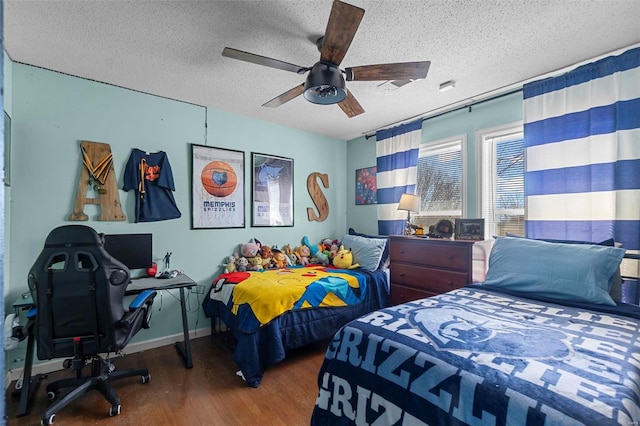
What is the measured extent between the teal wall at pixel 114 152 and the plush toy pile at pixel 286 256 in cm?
13

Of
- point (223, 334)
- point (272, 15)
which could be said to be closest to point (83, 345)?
point (223, 334)

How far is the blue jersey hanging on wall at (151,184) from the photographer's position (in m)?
2.80

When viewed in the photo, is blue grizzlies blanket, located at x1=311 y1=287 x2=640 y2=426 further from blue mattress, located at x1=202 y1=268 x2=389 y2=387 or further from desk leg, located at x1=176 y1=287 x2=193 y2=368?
desk leg, located at x1=176 y1=287 x2=193 y2=368

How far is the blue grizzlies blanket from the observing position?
3.12 feet

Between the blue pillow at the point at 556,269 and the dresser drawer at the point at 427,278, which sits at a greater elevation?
the blue pillow at the point at 556,269

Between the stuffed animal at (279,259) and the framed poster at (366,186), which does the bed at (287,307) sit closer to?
the stuffed animal at (279,259)

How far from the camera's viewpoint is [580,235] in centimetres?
231

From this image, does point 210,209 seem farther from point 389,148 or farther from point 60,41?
point 389,148

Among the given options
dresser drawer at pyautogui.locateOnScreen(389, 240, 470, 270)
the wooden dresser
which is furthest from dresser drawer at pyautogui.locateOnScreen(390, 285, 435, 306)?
dresser drawer at pyautogui.locateOnScreen(389, 240, 470, 270)

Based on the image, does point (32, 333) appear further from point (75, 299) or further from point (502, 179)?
point (502, 179)

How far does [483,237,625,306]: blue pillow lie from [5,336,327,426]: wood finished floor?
1.65 metres

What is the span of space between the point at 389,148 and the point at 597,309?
2666 millimetres

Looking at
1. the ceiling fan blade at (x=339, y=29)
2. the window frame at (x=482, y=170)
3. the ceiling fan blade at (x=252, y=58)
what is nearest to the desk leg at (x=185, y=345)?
the ceiling fan blade at (x=252, y=58)

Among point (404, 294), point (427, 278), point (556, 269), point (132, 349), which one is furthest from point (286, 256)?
point (556, 269)
